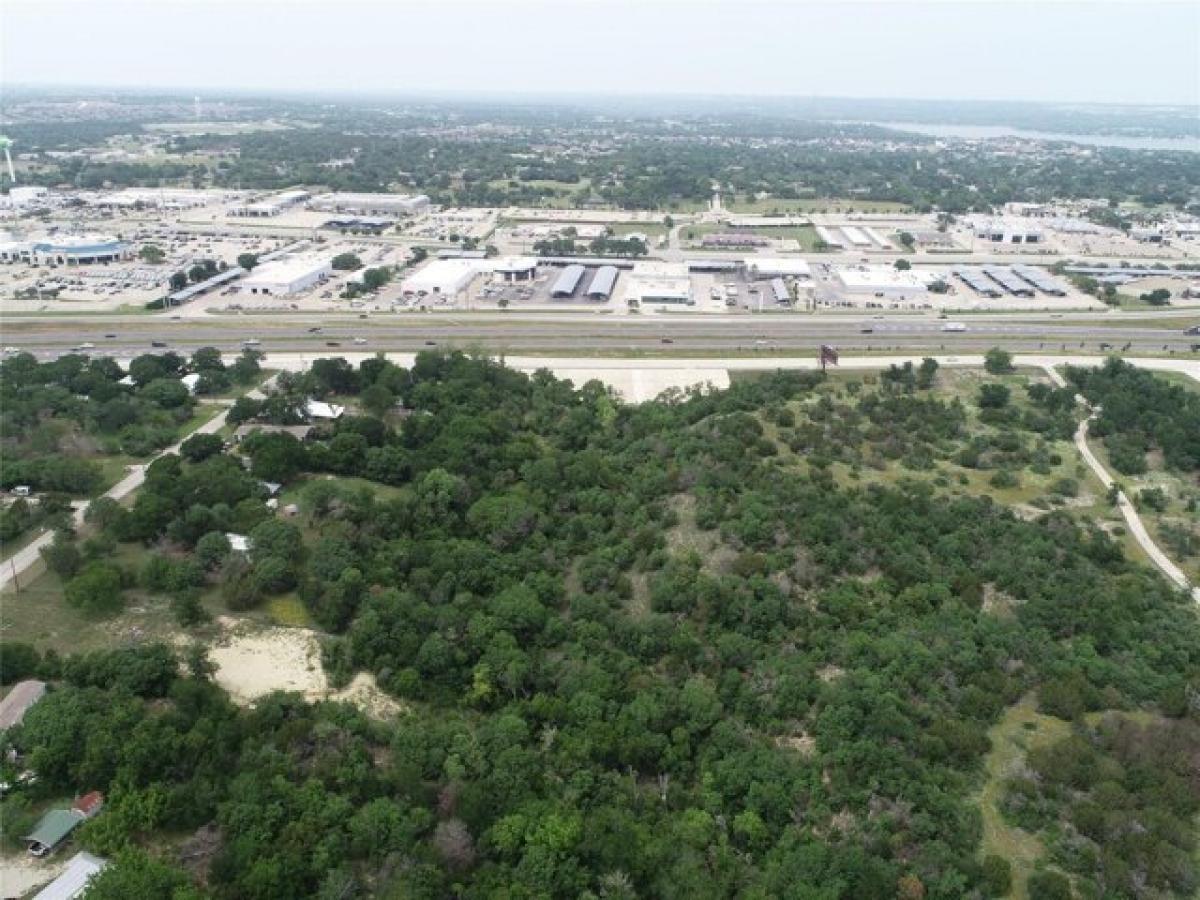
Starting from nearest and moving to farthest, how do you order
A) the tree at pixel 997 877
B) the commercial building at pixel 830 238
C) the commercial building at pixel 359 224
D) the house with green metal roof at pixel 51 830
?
the tree at pixel 997 877 → the house with green metal roof at pixel 51 830 → the commercial building at pixel 830 238 → the commercial building at pixel 359 224

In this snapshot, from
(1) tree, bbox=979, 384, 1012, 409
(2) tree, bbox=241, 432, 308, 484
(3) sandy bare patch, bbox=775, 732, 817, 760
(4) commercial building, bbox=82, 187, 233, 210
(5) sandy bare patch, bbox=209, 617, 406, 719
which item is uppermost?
(4) commercial building, bbox=82, 187, 233, 210

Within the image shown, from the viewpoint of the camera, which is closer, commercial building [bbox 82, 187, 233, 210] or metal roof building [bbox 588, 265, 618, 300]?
metal roof building [bbox 588, 265, 618, 300]

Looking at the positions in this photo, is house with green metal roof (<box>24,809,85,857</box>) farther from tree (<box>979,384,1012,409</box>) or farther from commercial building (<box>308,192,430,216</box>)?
commercial building (<box>308,192,430,216</box>)

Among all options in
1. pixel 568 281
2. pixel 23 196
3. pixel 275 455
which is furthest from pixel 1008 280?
pixel 23 196

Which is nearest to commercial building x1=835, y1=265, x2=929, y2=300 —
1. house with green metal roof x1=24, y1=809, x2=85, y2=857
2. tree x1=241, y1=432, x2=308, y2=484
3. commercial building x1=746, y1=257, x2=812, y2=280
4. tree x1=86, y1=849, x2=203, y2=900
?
commercial building x1=746, y1=257, x2=812, y2=280

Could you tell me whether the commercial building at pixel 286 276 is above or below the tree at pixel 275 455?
above

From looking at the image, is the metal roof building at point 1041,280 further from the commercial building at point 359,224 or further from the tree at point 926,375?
the commercial building at point 359,224

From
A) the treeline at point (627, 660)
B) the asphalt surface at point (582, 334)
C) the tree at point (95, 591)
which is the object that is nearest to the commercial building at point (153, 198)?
the asphalt surface at point (582, 334)
